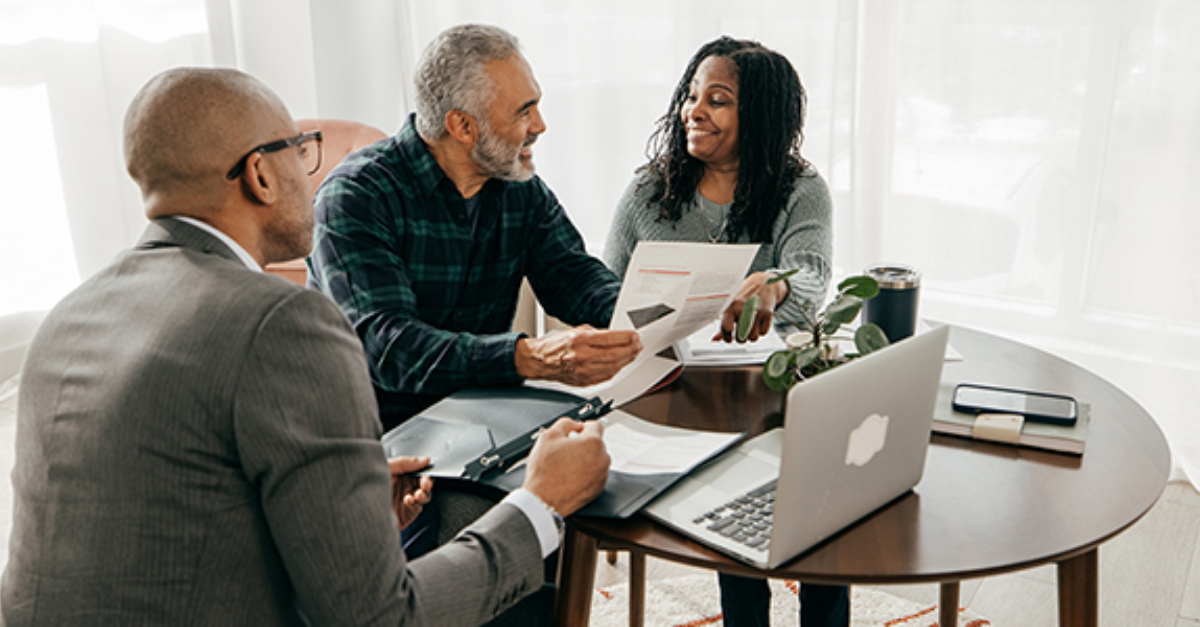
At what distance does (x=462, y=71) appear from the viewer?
5.34 feet

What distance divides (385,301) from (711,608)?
3.13 feet

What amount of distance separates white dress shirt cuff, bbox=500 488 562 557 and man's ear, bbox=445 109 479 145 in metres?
0.84

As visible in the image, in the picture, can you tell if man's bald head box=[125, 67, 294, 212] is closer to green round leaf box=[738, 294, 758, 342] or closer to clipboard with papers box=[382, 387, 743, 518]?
clipboard with papers box=[382, 387, 743, 518]

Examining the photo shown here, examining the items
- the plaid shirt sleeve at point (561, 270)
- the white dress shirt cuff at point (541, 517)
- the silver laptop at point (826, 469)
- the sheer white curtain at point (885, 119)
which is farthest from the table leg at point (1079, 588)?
the sheer white curtain at point (885, 119)

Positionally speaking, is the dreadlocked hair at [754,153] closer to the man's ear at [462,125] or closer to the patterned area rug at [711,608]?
the man's ear at [462,125]

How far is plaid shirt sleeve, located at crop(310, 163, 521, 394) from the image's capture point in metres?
1.44

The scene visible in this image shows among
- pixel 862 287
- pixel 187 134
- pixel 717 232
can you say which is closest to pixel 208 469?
pixel 187 134

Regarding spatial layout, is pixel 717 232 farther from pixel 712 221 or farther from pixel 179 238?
pixel 179 238

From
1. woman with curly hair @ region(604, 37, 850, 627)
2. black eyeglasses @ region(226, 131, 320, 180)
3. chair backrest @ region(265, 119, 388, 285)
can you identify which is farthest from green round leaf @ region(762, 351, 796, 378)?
chair backrest @ region(265, 119, 388, 285)

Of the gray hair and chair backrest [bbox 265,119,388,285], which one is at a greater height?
the gray hair

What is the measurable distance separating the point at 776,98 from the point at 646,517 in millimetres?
1335

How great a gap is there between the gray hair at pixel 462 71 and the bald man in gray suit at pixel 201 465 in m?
0.82

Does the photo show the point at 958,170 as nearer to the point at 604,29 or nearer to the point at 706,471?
→ the point at 604,29

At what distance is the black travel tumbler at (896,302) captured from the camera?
1475 mm
